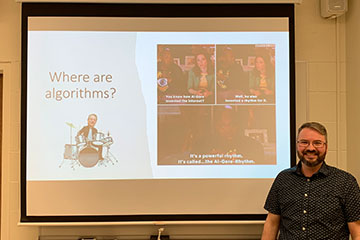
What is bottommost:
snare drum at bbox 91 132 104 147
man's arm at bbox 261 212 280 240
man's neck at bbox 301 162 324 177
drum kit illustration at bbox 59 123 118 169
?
man's arm at bbox 261 212 280 240

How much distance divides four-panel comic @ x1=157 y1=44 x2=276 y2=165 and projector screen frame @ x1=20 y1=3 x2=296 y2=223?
23cm

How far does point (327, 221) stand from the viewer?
2.24 m

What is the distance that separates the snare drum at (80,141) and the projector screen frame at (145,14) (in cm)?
40

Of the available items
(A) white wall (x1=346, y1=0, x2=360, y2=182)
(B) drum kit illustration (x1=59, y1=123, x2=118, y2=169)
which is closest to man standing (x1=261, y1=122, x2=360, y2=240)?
(A) white wall (x1=346, y1=0, x2=360, y2=182)

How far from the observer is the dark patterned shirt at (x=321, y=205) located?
2242mm

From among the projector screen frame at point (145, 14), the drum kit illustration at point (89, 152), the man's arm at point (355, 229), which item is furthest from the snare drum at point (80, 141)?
the man's arm at point (355, 229)

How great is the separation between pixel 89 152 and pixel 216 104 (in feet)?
3.49

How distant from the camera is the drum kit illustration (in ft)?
9.64

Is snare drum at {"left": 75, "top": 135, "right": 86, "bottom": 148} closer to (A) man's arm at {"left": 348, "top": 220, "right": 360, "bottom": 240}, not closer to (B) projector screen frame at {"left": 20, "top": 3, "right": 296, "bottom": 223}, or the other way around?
(B) projector screen frame at {"left": 20, "top": 3, "right": 296, "bottom": 223}

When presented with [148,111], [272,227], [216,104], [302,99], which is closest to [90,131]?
[148,111]

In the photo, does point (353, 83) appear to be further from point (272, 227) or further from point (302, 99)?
point (272, 227)

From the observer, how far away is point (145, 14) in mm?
3010

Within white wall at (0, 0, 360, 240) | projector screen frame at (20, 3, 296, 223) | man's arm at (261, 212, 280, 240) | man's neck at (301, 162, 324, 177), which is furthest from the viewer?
white wall at (0, 0, 360, 240)

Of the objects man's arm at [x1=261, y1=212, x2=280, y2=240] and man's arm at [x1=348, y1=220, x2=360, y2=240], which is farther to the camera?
man's arm at [x1=261, y1=212, x2=280, y2=240]
